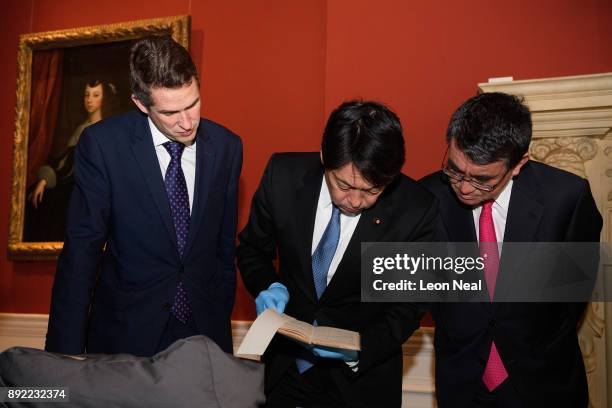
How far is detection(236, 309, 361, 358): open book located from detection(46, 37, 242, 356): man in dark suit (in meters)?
0.60

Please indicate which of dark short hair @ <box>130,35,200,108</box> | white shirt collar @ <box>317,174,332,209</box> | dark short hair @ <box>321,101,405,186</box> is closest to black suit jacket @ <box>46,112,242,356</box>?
dark short hair @ <box>130,35,200,108</box>

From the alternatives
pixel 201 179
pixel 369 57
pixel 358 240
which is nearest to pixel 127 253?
pixel 201 179

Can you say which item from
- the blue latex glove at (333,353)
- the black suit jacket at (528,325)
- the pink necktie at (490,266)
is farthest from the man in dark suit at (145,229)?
the pink necktie at (490,266)

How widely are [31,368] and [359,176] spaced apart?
3.82 feet

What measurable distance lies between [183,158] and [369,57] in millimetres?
1259

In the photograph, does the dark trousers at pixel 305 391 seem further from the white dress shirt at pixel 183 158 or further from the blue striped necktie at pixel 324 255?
the white dress shirt at pixel 183 158

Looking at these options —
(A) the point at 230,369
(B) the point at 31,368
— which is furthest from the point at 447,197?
(B) the point at 31,368

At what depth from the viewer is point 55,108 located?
4.11 metres

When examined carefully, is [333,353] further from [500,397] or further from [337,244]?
[500,397]

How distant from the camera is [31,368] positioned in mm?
924

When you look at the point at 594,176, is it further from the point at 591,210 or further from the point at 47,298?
the point at 47,298

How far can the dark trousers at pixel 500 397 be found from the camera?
203cm

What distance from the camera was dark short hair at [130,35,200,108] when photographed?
2.09 metres

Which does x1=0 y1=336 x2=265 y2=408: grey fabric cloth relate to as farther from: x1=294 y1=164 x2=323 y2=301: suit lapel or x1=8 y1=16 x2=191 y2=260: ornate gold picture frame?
x1=8 y1=16 x2=191 y2=260: ornate gold picture frame
